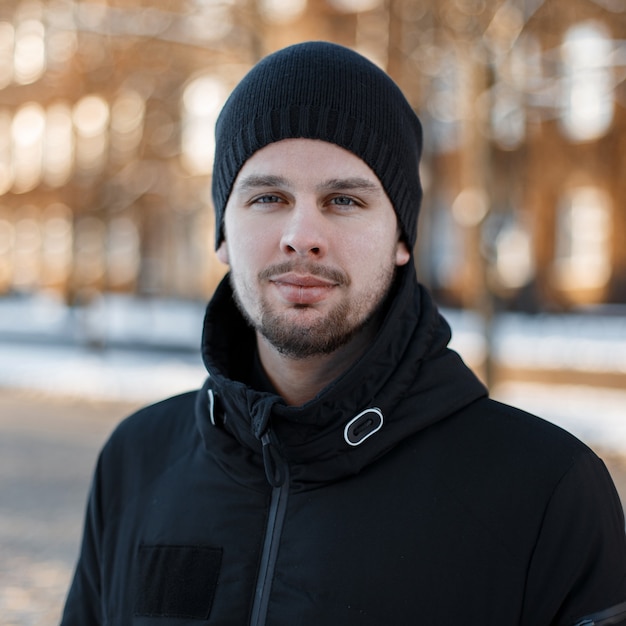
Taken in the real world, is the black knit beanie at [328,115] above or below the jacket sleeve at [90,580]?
above

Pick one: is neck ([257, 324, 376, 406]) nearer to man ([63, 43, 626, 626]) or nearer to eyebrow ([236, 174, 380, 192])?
man ([63, 43, 626, 626])

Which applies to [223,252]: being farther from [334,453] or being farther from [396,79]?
[396,79]

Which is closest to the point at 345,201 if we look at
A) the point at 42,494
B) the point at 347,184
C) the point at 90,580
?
the point at 347,184

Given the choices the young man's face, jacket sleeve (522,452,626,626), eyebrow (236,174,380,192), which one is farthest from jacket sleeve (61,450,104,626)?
jacket sleeve (522,452,626,626)

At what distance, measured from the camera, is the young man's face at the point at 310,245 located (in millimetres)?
1947

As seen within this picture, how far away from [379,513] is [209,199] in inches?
712

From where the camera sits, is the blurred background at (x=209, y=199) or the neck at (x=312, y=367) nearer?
the neck at (x=312, y=367)

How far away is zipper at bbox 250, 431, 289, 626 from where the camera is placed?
1792 mm

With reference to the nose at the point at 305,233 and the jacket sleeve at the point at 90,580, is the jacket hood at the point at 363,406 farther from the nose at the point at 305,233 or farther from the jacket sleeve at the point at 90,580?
the jacket sleeve at the point at 90,580

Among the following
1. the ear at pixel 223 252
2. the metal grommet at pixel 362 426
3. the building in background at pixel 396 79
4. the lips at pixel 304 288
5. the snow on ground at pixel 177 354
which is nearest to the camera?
the metal grommet at pixel 362 426

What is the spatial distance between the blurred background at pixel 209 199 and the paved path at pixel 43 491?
0.04 m

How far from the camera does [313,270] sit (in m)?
1.92

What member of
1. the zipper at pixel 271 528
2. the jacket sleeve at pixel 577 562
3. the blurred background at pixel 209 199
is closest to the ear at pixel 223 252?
the zipper at pixel 271 528

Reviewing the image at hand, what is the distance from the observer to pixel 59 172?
117 feet
